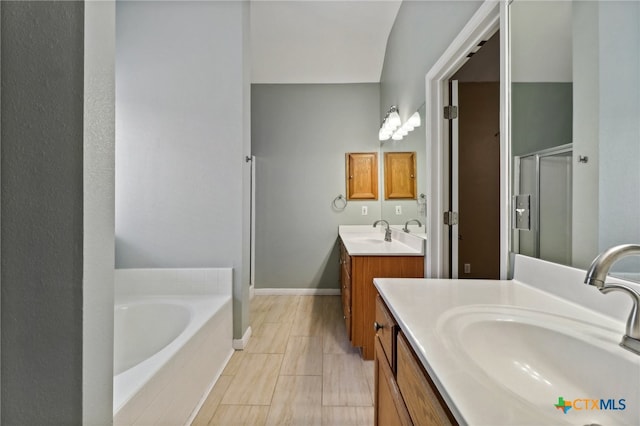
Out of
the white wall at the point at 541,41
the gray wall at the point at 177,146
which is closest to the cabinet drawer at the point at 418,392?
the white wall at the point at 541,41

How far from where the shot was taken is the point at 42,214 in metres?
0.57

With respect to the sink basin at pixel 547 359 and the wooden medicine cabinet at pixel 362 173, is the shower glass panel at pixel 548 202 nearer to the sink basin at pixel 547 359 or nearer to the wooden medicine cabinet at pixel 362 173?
the sink basin at pixel 547 359

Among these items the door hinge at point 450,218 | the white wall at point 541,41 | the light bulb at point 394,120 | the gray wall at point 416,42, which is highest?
the gray wall at point 416,42

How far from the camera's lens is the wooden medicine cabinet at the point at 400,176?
7.87 ft

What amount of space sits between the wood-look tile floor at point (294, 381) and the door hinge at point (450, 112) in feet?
5.66

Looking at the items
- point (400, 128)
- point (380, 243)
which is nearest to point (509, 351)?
point (380, 243)

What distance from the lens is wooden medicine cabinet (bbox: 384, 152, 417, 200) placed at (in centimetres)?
240

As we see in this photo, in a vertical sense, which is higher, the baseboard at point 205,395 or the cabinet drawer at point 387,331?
the cabinet drawer at point 387,331

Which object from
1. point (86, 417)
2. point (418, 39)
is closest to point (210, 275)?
point (86, 417)

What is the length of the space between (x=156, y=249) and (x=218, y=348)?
0.90m

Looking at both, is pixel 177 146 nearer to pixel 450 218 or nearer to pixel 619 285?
pixel 450 218

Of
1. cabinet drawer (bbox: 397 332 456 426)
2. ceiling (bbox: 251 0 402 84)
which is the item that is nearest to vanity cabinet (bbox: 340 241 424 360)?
cabinet drawer (bbox: 397 332 456 426)

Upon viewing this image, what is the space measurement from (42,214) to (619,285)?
3.62 feet

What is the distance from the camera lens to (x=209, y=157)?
2.20 m
